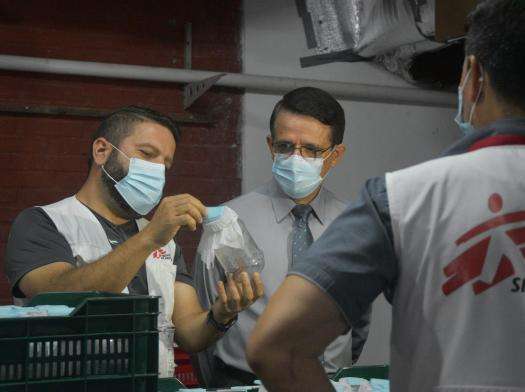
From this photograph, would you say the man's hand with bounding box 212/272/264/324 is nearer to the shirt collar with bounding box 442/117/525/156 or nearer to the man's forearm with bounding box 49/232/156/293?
the man's forearm with bounding box 49/232/156/293

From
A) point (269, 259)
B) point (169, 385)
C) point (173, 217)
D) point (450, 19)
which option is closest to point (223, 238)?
point (173, 217)

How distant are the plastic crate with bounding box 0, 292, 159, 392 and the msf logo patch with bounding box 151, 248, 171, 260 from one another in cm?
94

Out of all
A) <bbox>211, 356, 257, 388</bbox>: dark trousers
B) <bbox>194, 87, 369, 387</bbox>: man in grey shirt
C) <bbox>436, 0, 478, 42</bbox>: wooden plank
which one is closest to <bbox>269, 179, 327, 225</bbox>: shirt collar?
<bbox>194, 87, 369, 387</bbox>: man in grey shirt

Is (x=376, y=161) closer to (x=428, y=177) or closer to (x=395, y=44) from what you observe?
(x=395, y=44)

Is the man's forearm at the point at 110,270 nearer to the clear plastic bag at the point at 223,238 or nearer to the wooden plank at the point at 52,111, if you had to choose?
the clear plastic bag at the point at 223,238

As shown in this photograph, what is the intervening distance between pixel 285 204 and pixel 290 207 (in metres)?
0.02

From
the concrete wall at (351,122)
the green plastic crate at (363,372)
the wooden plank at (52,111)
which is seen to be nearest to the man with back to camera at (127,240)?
the green plastic crate at (363,372)

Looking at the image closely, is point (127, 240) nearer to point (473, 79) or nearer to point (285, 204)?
point (285, 204)

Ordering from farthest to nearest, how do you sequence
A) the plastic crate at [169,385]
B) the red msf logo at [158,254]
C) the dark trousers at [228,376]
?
1. the dark trousers at [228,376]
2. the red msf logo at [158,254]
3. the plastic crate at [169,385]

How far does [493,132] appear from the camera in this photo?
1.16 metres

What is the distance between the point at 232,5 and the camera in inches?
167

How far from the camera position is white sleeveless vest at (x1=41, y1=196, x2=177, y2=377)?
245 centimetres

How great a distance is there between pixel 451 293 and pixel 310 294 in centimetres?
19

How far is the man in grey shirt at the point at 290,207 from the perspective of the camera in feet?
9.21
